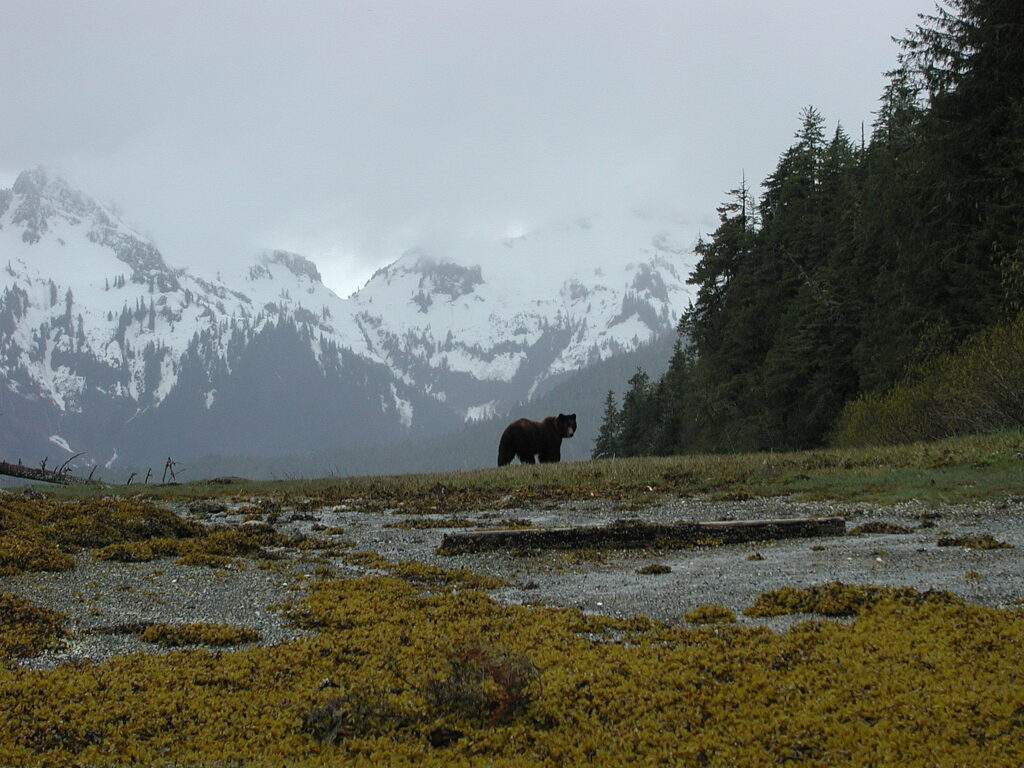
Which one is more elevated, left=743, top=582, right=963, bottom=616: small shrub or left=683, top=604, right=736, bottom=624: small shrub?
left=743, top=582, right=963, bottom=616: small shrub

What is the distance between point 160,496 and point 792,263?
3898 cm

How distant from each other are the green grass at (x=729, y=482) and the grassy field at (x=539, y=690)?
28.2 ft

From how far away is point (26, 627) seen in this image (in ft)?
19.1

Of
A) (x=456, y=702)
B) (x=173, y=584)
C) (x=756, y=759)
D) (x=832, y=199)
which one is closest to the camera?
(x=756, y=759)

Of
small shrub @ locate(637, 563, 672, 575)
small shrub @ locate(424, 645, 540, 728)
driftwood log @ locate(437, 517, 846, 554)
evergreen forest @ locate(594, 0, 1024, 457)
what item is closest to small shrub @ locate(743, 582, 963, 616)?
small shrub @ locate(637, 563, 672, 575)

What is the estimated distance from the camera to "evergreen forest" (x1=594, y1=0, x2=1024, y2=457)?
2575 centimetres

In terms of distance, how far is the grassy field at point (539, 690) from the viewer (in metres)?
3.56

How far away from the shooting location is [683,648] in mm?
4906

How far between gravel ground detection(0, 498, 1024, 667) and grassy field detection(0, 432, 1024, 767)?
36 centimetres

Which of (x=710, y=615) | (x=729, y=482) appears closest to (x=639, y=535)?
(x=710, y=615)

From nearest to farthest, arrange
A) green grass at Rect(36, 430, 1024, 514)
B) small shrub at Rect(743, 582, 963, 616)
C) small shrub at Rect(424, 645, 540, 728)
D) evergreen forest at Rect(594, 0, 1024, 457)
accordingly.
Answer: small shrub at Rect(424, 645, 540, 728) → small shrub at Rect(743, 582, 963, 616) → green grass at Rect(36, 430, 1024, 514) → evergreen forest at Rect(594, 0, 1024, 457)

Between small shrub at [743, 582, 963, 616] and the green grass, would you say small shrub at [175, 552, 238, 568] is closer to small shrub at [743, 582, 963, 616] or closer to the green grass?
small shrub at [743, 582, 963, 616]

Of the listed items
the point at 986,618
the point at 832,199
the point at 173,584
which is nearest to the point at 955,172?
the point at 832,199

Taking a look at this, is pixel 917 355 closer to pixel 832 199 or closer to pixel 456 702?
pixel 832 199
